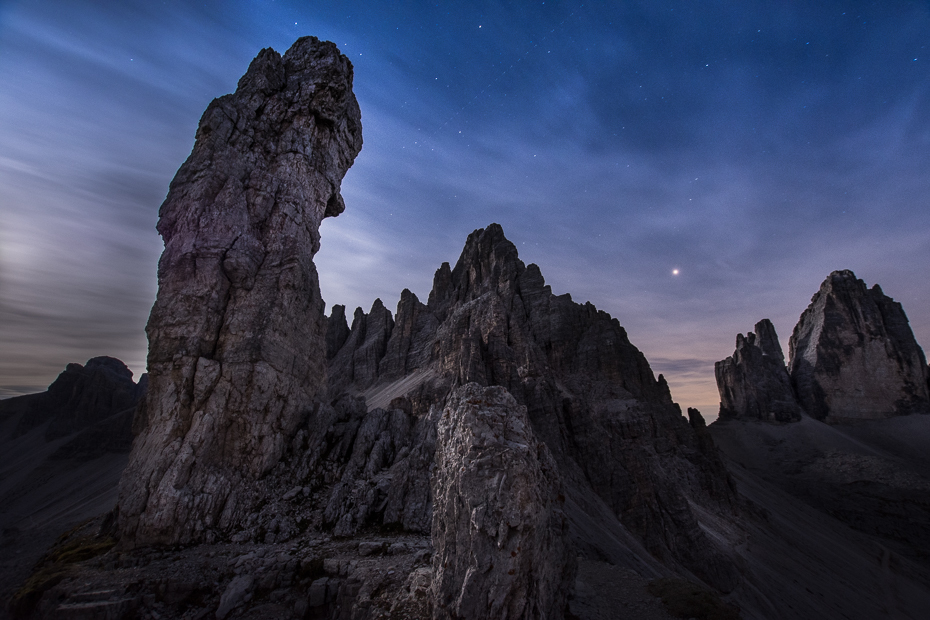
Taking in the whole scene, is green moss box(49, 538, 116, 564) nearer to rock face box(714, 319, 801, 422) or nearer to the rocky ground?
the rocky ground

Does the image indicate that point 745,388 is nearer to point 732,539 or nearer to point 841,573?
point 841,573

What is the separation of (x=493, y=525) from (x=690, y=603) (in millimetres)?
16577

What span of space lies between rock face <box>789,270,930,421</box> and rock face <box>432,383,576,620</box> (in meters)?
133

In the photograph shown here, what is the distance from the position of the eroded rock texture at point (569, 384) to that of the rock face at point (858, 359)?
71.3 metres

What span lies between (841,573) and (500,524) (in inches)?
2744

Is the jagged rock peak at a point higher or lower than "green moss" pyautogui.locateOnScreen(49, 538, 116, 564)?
higher

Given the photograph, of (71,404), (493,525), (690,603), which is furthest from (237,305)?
(71,404)

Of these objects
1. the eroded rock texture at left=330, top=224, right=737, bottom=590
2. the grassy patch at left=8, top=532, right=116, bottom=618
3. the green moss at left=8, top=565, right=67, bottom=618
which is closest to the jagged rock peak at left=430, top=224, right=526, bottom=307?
the eroded rock texture at left=330, top=224, right=737, bottom=590

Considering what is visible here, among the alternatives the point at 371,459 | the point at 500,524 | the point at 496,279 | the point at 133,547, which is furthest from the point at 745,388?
the point at 133,547

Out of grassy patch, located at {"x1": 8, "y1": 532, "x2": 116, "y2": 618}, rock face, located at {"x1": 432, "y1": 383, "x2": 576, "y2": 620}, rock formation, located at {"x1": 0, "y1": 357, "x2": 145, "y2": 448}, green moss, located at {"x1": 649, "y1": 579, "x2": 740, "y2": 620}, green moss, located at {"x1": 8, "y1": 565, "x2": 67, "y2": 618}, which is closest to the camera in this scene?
rock face, located at {"x1": 432, "y1": 383, "x2": 576, "y2": 620}

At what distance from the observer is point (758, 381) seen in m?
117

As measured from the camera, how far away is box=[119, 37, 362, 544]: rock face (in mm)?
28797

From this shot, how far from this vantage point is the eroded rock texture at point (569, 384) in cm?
4631

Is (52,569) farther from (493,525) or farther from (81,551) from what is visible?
(493,525)
